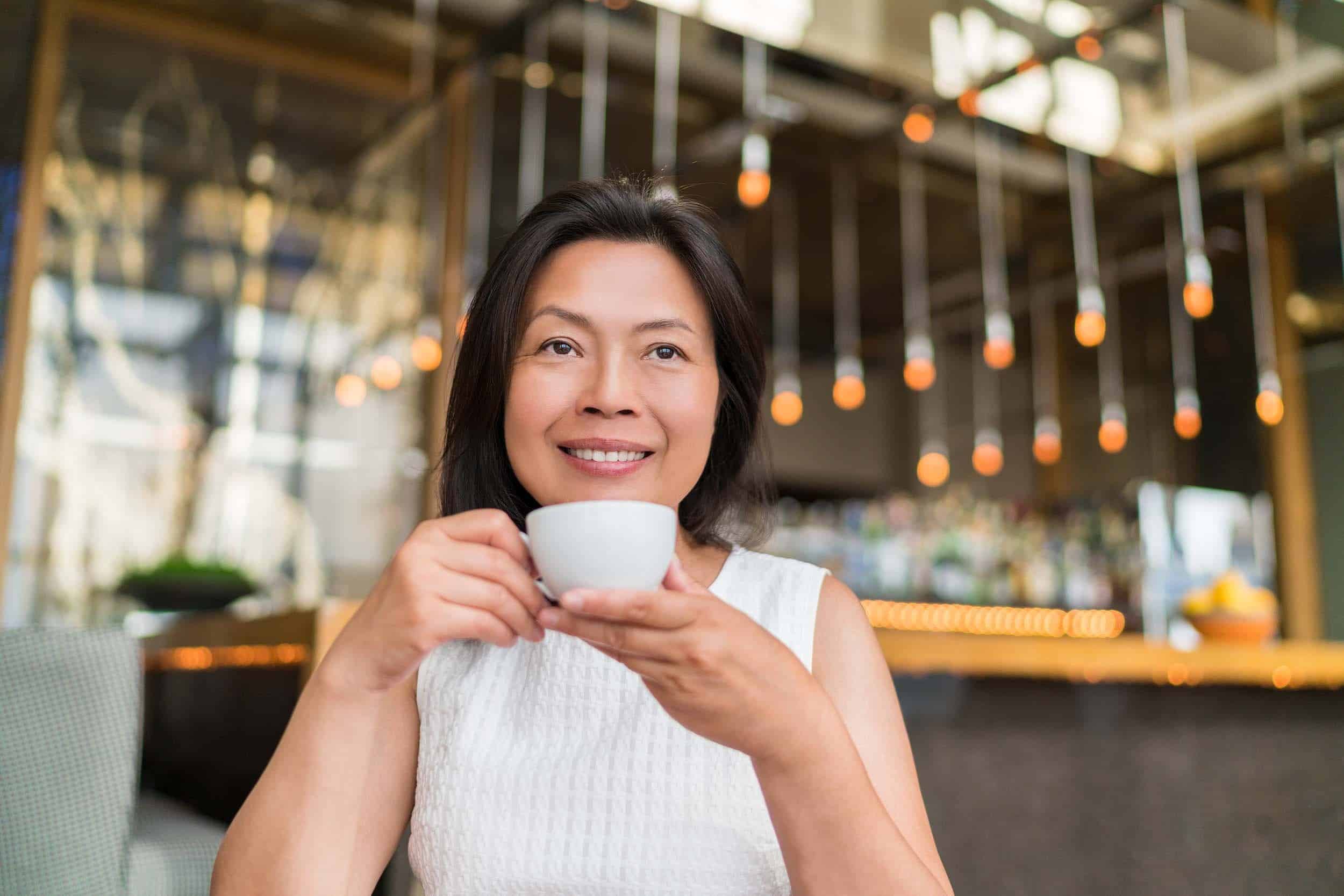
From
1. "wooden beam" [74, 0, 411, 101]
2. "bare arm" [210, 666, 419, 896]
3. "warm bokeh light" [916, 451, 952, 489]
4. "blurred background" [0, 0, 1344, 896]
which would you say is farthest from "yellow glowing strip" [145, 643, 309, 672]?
"warm bokeh light" [916, 451, 952, 489]

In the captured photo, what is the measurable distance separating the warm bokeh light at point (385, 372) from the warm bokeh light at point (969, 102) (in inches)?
97.2

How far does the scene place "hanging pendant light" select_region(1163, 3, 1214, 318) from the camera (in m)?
4.04

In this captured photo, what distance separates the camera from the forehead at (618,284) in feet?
3.05

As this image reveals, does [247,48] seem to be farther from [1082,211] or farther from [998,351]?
[1082,211]

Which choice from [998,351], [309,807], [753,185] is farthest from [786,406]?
[309,807]

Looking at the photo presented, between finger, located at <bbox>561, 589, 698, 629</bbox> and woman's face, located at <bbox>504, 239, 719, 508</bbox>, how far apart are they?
0.28 meters

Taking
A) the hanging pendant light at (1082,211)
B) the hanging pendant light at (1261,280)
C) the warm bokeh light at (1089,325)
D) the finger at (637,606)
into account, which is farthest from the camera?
the hanging pendant light at (1261,280)

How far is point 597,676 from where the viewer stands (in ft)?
3.19

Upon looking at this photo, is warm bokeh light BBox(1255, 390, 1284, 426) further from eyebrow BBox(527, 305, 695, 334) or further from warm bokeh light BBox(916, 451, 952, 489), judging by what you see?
eyebrow BBox(527, 305, 695, 334)

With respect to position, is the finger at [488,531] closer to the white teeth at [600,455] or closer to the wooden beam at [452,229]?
the white teeth at [600,455]

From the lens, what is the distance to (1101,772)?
250cm

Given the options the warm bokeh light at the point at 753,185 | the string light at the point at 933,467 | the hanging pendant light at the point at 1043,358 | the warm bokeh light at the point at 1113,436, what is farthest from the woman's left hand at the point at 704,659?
the hanging pendant light at the point at 1043,358

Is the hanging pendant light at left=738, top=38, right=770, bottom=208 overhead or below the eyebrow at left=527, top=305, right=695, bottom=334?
overhead

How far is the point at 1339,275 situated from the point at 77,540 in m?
6.57
